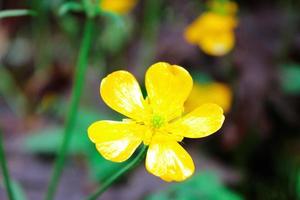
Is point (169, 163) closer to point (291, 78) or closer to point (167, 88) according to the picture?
point (167, 88)

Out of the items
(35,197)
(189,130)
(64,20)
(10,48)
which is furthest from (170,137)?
(10,48)

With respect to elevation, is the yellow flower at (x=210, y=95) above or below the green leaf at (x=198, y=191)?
above

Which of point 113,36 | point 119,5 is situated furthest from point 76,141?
point 113,36

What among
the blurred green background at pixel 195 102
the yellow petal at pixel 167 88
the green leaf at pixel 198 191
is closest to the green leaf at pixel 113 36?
the blurred green background at pixel 195 102

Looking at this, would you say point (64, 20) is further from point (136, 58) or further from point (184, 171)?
point (184, 171)

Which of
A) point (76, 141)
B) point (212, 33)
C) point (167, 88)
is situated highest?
point (167, 88)

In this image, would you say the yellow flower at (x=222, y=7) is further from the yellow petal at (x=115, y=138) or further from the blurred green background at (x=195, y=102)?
the yellow petal at (x=115, y=138)
